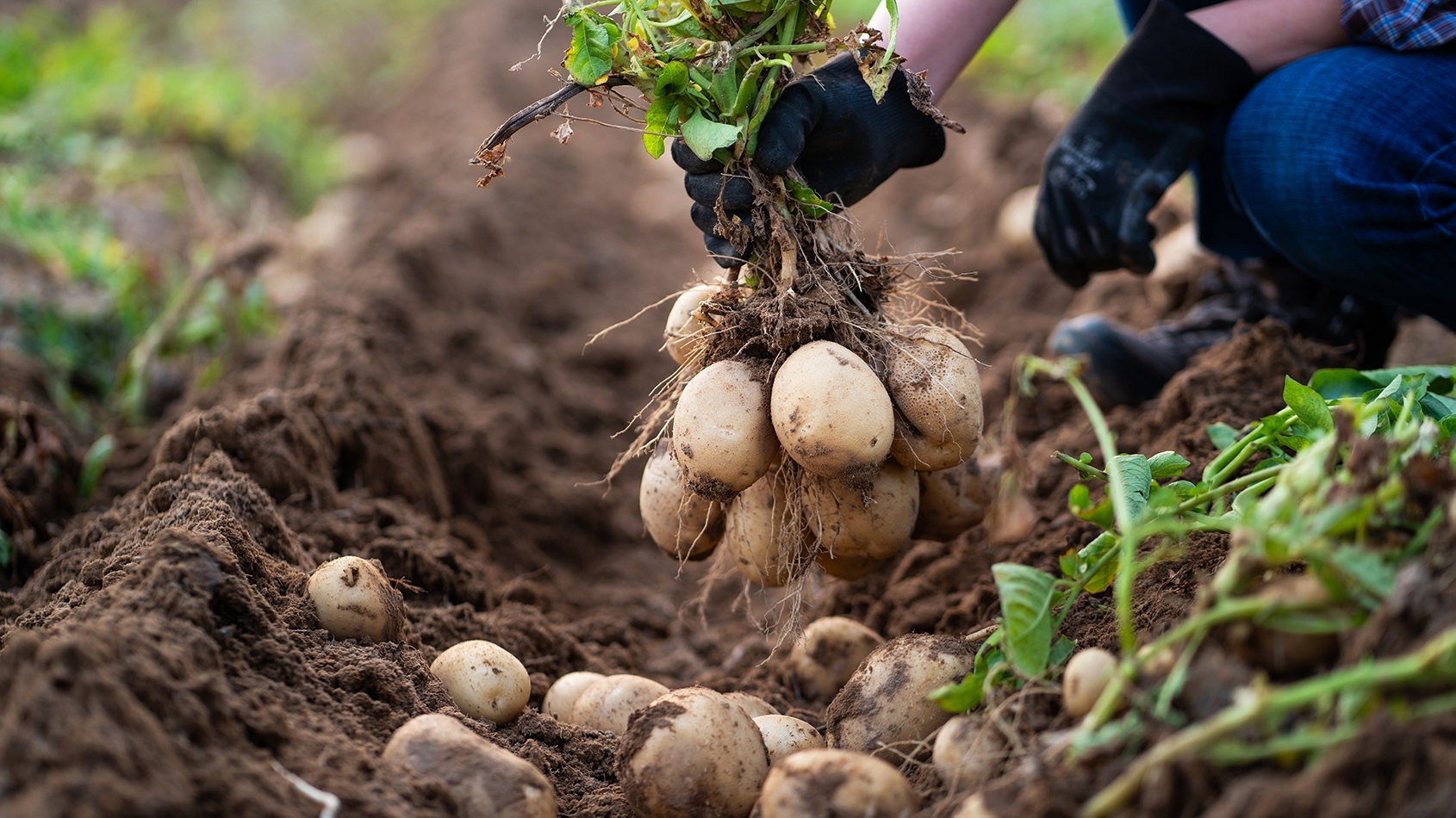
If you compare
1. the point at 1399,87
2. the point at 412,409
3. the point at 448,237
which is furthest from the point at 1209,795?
the point at 448,237

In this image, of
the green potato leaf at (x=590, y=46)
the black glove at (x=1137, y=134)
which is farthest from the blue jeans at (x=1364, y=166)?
the green potato leaf at (x=590, y=46)

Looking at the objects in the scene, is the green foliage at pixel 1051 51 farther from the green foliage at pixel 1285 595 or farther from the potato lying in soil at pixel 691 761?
the potato lying in soil at pixel 691 761

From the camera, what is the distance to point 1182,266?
3.52 meters

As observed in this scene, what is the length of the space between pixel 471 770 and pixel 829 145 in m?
1.38

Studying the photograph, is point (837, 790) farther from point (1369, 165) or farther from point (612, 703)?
point (1369, 165)

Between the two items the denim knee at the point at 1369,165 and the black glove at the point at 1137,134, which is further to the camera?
the black glove at the point at 1137,134

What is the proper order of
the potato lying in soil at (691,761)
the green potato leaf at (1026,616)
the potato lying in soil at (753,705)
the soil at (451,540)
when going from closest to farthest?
the soil at (451,540) < the green potato leaf at (1026,616) < the potato lying in soil at (691,761) < the potato lying in soil at (753,705)

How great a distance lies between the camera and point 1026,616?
151 cm

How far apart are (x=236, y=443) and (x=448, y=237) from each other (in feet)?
7.81

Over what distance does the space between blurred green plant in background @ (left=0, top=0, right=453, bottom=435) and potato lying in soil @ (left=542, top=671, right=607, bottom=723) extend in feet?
7.13

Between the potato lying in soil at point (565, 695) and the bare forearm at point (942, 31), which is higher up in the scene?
the bare forearm at point (942, 31)

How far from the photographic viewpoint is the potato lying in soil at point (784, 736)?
1763mm

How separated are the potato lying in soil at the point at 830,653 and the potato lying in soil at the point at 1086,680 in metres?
0.80

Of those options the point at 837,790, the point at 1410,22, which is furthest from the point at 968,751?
the point at 1410,22
